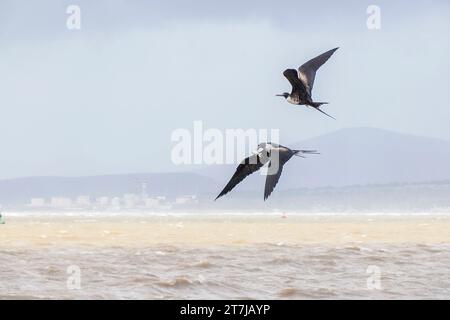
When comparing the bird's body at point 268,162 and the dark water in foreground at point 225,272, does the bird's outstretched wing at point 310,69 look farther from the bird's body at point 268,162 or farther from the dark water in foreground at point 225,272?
the dark water in foreground at point 225,272

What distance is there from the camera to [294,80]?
1432 centimetres

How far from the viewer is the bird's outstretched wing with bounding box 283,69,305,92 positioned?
14.3 meters

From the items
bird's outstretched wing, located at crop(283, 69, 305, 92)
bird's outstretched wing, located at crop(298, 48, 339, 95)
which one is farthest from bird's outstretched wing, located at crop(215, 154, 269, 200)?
bird's outstretched wing, located at crop(298, 48, 339, 95)

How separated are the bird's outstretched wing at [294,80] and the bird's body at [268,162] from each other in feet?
6.22

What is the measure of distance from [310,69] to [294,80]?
2.88 feet

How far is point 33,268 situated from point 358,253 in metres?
14.2

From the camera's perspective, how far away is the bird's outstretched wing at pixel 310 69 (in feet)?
47.9

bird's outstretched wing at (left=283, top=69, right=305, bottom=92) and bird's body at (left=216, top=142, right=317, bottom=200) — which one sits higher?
bird's outstretched wing at (left=283, top=69, right=305, bottom=92)

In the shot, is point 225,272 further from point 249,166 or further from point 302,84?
point 249,166

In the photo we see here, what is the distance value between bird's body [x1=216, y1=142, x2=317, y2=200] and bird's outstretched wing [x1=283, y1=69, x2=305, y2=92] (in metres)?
1.90

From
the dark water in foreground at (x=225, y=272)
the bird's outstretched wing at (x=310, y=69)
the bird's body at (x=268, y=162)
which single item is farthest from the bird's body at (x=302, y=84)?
the dark water in foreground at (x=225, y=272)

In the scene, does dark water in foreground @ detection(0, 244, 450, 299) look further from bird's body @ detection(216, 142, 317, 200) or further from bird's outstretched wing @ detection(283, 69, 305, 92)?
bird's body @ detection(216, 142, 317, 200)

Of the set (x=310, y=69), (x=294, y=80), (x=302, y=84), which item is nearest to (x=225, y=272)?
(x=310, y=69)
